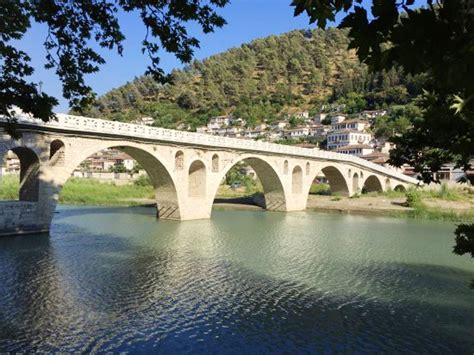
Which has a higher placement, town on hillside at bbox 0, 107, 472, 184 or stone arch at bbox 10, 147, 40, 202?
town on hillside at bbox 0, 107, 472, 184

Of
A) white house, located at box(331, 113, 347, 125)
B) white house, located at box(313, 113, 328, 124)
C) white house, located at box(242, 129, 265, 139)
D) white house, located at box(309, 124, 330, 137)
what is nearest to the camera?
white house, located at box(309, 124, 330, 137)

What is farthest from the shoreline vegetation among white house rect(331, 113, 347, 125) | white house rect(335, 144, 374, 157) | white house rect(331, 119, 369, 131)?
white house rect(331, 113, 347, 125)

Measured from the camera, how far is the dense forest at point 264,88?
4996 inches

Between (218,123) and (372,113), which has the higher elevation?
(218,123)

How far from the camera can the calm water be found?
11.0 meters

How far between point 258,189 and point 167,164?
2733 cm

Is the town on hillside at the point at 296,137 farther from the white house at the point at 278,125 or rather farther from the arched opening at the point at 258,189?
the arched opening at the point at 258,189

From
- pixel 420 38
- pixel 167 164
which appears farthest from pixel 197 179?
pixel 420 38

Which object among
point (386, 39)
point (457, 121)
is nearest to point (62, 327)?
point (457, 121)

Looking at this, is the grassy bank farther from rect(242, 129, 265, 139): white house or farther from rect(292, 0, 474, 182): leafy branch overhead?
rect(242, 129, 265, 139): white house

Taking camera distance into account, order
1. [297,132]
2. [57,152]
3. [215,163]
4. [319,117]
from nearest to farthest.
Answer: [57,152]
[215,163]
[297,132]
[319,117]

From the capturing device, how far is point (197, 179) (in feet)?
123

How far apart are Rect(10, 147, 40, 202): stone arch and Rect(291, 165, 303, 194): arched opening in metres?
31.4

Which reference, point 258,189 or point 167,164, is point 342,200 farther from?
point 167,164
